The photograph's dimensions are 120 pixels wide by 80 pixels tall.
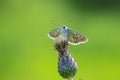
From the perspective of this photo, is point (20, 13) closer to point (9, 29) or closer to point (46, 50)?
point (9, 29)

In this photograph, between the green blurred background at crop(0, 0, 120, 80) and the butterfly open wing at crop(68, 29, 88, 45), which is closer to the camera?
the butterfly open wing at crop(68, 29, 88, 45)

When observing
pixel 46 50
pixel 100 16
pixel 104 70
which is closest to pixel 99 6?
pixel 100 16

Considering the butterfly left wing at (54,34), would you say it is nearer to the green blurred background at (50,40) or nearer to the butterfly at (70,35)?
the butterfly at (70,35)

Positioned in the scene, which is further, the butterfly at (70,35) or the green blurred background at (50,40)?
the green blurred background at (50,40)

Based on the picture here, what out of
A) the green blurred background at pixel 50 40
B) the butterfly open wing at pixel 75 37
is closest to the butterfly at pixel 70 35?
the butterfly open wing at pixel 75 37

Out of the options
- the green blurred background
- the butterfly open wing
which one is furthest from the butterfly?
the green blurred background

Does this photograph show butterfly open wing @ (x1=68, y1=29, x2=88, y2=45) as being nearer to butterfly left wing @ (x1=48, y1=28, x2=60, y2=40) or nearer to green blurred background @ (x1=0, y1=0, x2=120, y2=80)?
butterfly left wing @ (x1=48, y1=28, x2=60, y2=40)

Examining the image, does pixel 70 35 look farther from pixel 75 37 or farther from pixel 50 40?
pixel 50 40

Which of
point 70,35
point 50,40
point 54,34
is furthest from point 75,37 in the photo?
point 50,40
